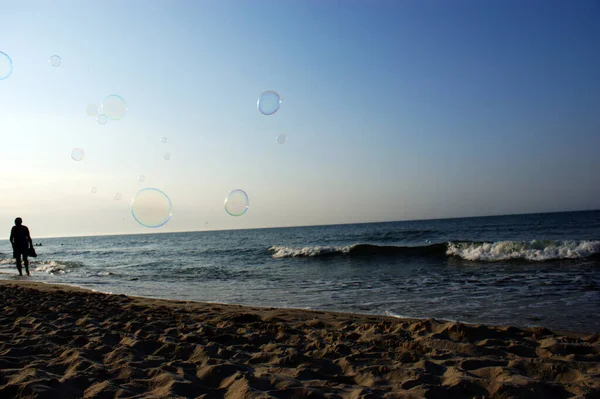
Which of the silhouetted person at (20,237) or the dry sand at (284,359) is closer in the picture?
the dry sand at (284,359)

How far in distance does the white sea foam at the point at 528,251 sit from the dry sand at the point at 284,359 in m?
13.4

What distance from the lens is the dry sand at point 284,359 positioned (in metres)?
3.28

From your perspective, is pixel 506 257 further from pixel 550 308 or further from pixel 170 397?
pixel 170 397

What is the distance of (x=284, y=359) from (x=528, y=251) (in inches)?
701

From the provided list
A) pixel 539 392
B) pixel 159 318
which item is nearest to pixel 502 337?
pixel 539 392

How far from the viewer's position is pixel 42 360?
4.16 metres

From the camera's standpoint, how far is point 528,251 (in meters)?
18.3

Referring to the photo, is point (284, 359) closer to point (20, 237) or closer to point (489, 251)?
point (20, 237)

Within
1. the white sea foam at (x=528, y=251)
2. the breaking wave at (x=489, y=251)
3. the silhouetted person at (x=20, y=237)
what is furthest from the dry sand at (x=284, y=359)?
the breaking wave at (x=489, y=251)

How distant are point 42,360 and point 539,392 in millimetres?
4708

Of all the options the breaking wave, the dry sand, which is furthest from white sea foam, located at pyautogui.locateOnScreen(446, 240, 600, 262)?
the dry sand

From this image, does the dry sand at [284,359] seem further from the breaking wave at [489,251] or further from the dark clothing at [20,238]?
the breaking wave at [489,251]

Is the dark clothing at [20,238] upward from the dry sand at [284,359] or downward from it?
upward

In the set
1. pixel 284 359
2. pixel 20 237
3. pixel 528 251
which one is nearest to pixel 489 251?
pixel 528 251
